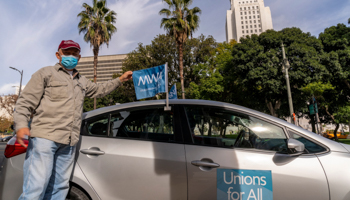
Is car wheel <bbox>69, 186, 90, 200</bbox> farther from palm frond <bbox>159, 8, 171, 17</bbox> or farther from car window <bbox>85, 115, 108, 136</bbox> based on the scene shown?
palm frond <bbox>159, 8, 171, 17</bbox>

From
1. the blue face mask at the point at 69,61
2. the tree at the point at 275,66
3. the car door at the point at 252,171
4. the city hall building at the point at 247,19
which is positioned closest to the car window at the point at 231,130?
the car door at the point at 252,171

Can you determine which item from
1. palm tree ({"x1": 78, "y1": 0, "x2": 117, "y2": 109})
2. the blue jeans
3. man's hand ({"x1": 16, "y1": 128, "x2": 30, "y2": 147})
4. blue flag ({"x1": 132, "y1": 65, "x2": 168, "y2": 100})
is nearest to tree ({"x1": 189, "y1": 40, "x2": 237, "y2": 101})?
palm tree ({"x1": 78, "y1": 0, "x2": 117, "y2": 109})

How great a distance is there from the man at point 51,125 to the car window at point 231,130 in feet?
3.81

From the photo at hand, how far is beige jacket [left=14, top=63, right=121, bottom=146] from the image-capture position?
1.81m

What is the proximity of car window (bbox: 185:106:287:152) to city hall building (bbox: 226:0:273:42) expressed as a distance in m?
110

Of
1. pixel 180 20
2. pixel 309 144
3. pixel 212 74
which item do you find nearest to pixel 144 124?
pixel 309 144

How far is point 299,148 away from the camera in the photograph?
1893mm

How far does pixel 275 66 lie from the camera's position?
1842 centimetres

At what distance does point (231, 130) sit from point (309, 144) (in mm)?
747

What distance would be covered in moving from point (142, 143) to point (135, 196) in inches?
19.1

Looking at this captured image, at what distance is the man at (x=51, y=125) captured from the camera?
1.78 meters

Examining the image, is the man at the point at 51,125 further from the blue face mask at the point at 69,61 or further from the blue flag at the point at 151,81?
the blue flag at the point at 151,81

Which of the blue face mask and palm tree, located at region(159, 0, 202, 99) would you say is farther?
palm tree, located at region(159, 0, 202, 99)

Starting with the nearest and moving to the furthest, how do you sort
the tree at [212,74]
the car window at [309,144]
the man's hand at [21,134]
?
1. the man's hand at [21,134]
2. the car window at [309,144]
3. the tree at [212,74]
